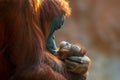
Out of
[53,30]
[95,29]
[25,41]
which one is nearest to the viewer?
[25,41]

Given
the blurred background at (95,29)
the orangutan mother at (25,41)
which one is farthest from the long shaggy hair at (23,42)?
the blurred background at (95,29)

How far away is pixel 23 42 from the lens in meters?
0.76

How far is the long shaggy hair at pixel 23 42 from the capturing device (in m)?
0.76

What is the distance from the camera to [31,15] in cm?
77

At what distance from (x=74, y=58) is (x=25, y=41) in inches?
5.8

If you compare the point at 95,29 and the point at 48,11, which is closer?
the point at 48,11

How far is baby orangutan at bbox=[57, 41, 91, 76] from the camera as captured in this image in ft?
2.78

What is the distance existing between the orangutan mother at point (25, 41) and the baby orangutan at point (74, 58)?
0.04m

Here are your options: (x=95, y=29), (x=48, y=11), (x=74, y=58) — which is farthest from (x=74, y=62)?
(x=95, y=29)

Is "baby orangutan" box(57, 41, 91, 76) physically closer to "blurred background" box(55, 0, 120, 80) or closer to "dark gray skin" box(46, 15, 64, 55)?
"dark gray skin" box(46, 15, 64, 55)

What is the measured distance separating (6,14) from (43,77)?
152 millimetres

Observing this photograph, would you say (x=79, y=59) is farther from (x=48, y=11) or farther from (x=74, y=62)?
(x=48, y=11)

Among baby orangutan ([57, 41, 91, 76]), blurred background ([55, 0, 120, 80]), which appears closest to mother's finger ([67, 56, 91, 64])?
baby orangutan ([57, 41, 91, 76])

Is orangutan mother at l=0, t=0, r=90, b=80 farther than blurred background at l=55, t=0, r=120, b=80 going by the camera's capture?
No
